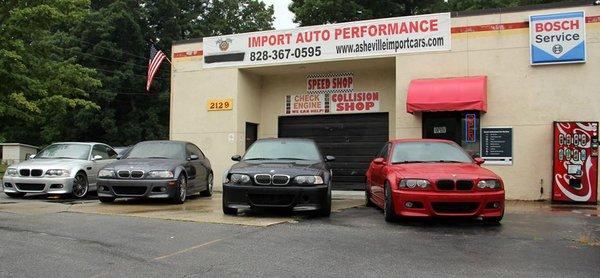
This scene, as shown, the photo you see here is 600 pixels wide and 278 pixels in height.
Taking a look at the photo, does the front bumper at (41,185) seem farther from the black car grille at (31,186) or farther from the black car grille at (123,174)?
the black car grille at (123,174)

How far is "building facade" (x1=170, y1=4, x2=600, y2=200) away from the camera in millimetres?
14195

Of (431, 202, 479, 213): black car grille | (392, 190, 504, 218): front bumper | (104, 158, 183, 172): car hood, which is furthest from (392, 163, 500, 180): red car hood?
(104, 158, 183, 172): car hood

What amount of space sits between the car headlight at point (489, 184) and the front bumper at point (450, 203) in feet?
0.27

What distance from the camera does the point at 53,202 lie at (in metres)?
12.0

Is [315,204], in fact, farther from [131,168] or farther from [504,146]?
[504,146]

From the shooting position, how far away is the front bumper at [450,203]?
322 inches

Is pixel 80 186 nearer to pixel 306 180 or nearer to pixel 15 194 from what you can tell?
pixel 15 194

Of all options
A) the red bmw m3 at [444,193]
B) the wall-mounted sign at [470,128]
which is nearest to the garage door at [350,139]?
the wall-mounted sign at [470,128]

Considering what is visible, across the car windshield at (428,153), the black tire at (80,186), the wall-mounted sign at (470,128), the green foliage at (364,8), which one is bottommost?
the black tire at (80,186)

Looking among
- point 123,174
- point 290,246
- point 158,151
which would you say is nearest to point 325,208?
point 290,246

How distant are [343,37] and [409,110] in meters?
3.29

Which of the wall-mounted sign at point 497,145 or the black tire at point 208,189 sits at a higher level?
the wall-mounted sign at point 497,145

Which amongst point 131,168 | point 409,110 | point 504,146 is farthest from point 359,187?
point 131,168

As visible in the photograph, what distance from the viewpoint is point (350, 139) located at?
1786 centimetres
